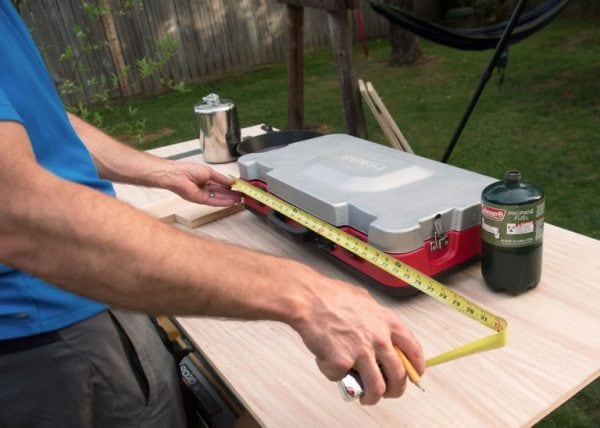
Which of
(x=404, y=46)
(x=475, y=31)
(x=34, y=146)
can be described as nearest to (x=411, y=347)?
(x=34, y=146)

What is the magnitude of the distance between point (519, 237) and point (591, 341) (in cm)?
27

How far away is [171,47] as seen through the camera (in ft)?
10.5

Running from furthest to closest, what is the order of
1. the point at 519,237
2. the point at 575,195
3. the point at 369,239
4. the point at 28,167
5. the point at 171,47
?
the point at 575,195
the point at 171,47
the point at 369,239
the point at 519,237
the point at 28,167

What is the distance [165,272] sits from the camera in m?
0.88

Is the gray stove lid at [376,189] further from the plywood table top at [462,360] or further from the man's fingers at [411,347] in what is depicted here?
the man's fingers at [411,347]

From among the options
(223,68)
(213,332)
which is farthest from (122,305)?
(223,68)

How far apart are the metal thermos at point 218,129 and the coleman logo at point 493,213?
4.60ft

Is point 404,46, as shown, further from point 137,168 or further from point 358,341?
point 358,341

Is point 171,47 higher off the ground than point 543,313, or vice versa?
point 171,47

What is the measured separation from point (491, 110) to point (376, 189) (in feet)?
16.2

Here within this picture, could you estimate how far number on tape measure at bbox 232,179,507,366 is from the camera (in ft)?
3.27

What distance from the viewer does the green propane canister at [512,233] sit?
4.16ft

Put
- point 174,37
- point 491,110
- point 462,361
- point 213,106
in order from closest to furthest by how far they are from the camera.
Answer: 1. point 462,361
2. point 213,106
3. point 491,110
4. point 174,37

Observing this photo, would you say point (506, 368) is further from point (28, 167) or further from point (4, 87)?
point (4, 87)
